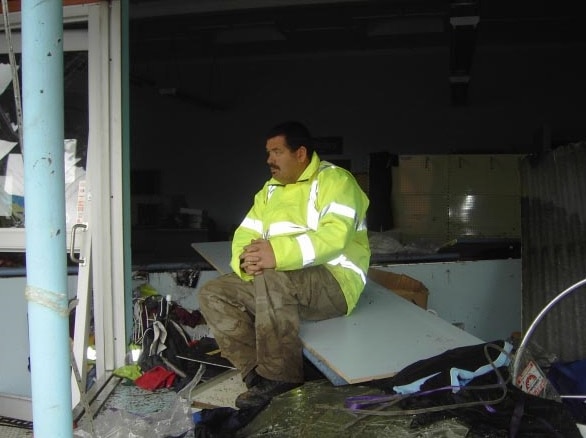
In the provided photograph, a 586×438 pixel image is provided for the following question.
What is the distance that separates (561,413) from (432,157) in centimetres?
472

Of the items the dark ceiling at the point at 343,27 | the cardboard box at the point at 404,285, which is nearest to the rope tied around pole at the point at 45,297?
the cardboard box at the point at 404,285

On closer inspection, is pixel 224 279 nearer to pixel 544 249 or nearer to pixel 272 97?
pixel 544 249

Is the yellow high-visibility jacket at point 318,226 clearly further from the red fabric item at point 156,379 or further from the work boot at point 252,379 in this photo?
the red fabric item at point 156,379

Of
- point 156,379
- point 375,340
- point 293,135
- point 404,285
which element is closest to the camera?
point 375,340

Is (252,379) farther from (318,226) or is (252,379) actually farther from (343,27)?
(343,27)

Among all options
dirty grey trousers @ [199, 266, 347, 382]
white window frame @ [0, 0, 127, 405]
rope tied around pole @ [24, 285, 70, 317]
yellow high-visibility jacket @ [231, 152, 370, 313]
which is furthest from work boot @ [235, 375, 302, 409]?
rope tied around pole @ [24, 285, 70, 317]

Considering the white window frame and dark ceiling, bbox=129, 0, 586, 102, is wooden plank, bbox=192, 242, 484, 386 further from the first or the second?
dark ceiling, bbox=129, 0, 586, 102

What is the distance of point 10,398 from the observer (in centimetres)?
294

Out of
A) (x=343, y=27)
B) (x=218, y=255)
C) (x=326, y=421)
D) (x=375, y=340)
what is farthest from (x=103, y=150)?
(x=343, y=27)

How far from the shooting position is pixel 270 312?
227cm

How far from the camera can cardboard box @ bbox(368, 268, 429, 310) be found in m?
3.74

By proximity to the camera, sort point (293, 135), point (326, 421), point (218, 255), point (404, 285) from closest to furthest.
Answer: point (326, 421) → point (293, 135) → point (218, 255) → point (404, 285)

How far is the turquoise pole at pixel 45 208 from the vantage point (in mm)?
1006

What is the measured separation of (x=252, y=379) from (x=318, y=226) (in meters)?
0.78
